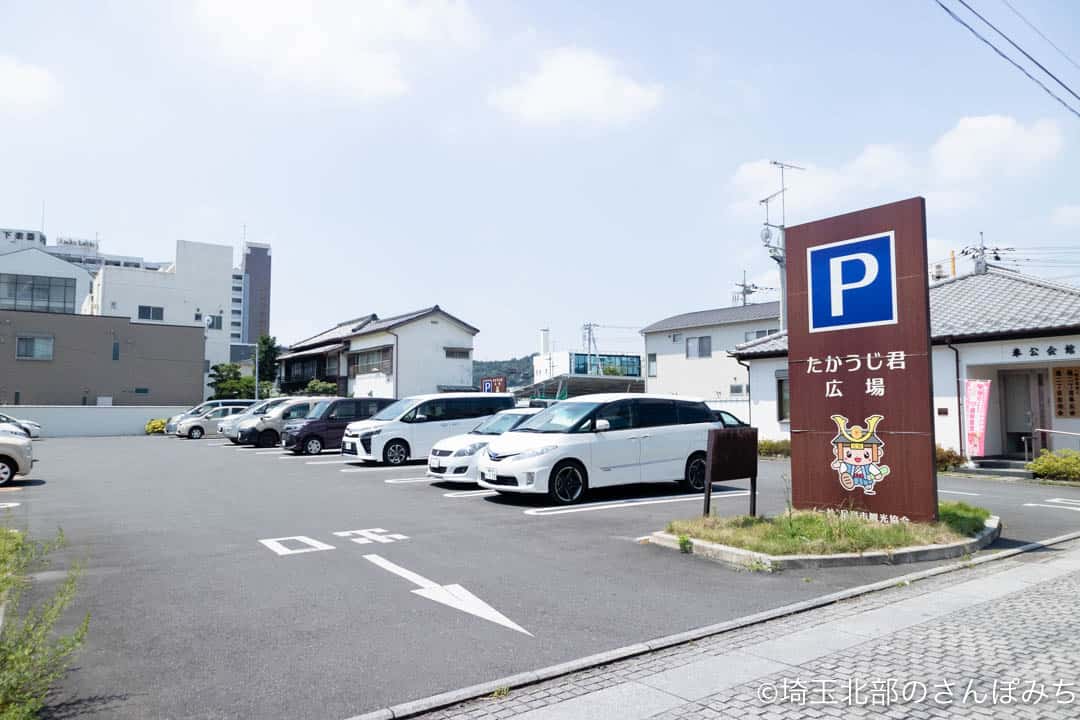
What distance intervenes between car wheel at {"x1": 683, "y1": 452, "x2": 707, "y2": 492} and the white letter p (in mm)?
4383

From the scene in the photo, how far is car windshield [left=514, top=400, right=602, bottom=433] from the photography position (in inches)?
443

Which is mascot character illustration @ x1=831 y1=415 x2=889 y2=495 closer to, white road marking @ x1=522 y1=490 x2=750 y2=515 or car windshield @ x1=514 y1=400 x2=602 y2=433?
white road marking @ x1=522 y1=490 x2=750 y2=515

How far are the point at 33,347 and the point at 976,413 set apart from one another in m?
46.8

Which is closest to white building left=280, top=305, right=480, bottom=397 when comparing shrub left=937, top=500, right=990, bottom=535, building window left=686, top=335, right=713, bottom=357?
building window left=686, top=335, right=713, bottom=357

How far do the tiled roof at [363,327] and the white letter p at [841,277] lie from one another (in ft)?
116

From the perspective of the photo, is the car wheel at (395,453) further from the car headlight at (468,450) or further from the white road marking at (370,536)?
the white road marking at (370,536)

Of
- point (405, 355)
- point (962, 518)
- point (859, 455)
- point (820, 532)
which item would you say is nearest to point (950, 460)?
point (962, 518)

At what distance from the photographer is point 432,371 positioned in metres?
43.8

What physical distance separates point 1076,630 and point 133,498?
1272 cm

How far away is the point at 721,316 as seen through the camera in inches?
1553

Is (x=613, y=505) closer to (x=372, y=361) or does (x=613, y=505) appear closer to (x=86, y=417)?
(x=86, y=417)

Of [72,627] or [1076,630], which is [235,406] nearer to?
[72,627]

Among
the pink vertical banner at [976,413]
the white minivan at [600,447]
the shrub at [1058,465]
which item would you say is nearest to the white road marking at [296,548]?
the white minivan at [600,447]

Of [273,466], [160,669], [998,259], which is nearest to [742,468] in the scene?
[160,669]
